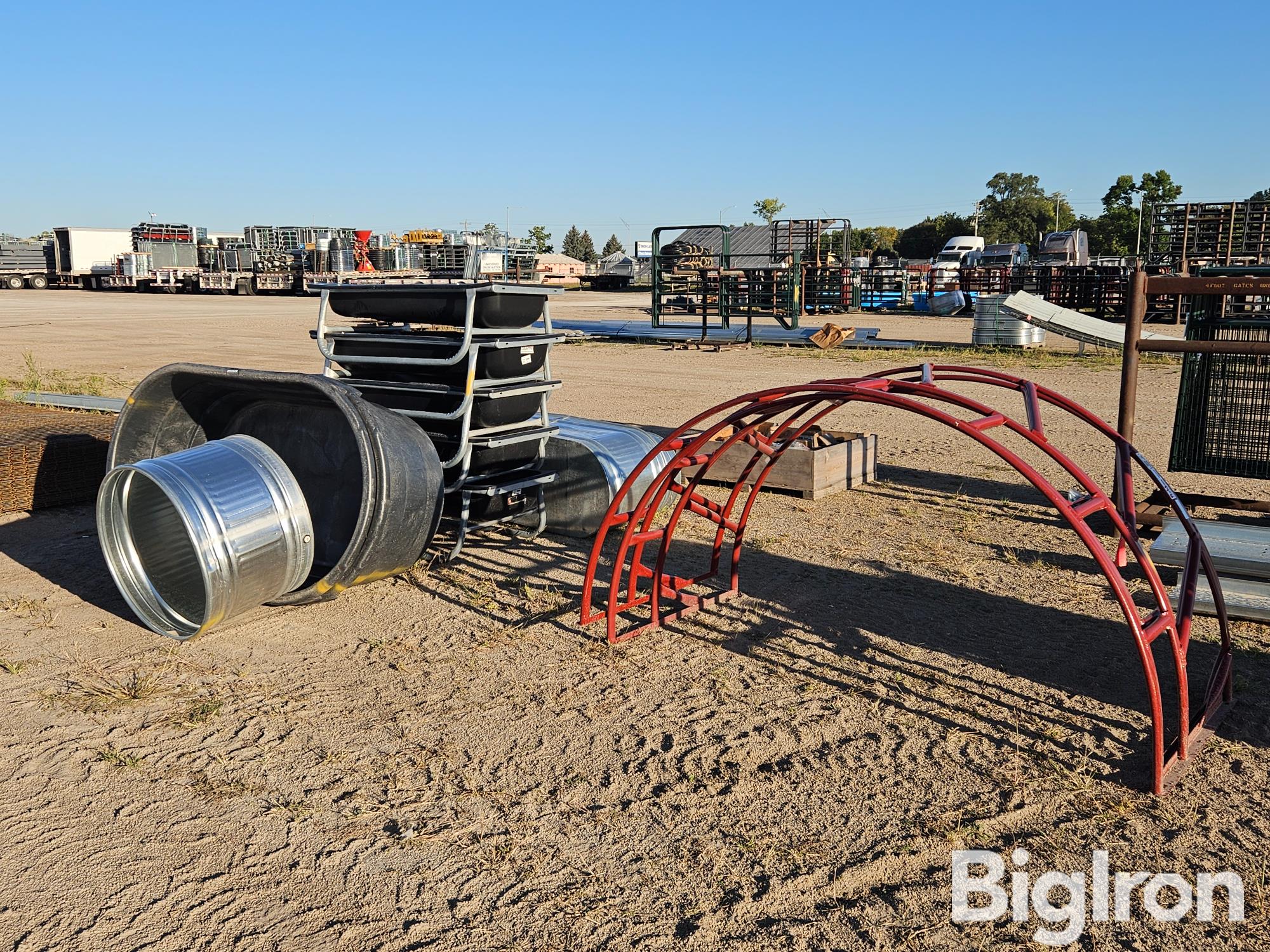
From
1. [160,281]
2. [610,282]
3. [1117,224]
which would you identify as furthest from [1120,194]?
[160,281]

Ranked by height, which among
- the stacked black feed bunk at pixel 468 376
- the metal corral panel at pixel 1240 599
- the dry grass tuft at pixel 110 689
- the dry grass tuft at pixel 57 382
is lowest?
the dry grass tuft at pixel 110 689

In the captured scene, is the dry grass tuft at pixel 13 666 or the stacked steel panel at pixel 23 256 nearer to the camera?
the dry grass tuft at pixel 13 666

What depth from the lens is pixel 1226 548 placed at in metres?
6.34

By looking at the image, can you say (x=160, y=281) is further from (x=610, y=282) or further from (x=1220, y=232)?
(x=1220, y=232)

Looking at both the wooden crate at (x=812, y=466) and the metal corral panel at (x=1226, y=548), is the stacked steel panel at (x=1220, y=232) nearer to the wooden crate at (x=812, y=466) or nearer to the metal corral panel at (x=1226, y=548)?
the wooden crate at (x=812, y=466)

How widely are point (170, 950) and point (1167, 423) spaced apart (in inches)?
483

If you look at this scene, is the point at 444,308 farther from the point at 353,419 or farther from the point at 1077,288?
the point at 1077,288

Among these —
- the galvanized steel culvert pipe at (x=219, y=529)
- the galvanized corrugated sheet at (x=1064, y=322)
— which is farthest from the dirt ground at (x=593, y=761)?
the galvanized corrugated sheet at (x=1064, y=322)

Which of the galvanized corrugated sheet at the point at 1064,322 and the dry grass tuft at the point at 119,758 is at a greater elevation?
the galvanized corrugated sheet at the point at 1064,322

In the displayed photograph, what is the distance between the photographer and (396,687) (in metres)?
5.05

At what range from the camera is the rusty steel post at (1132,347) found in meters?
8.03
